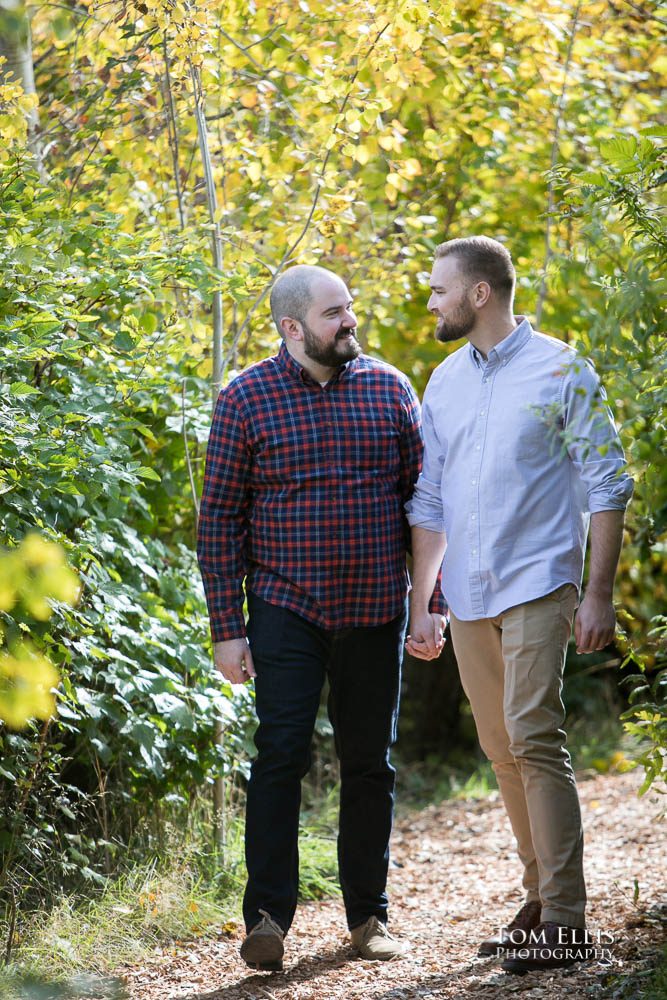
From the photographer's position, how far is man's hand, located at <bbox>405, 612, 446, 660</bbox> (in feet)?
11.4

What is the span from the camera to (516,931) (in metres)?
3.29

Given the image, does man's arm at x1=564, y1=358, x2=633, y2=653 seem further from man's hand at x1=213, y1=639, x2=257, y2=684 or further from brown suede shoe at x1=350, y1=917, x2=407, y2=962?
brown suede shoe at x1=350, y1=917, x2=407, y2=962

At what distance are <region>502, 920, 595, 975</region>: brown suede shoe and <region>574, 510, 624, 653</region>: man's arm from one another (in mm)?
743

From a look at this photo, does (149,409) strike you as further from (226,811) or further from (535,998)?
(535,998)

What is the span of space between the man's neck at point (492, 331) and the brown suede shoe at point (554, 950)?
5.20 ft

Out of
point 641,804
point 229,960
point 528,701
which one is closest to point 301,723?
point 528,701

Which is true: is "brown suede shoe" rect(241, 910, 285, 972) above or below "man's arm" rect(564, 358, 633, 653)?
below

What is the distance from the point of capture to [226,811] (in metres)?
4.37

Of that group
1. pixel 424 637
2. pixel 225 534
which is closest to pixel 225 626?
pixel 225 534

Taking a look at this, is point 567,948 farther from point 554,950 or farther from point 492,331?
point 492,331

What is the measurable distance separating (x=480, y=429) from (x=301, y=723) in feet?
3.21

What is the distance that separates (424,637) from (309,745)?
0.48m

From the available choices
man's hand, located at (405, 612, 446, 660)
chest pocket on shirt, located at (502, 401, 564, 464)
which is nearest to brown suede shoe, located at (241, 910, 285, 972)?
man's hand, located at (405, 612, 446, 660)

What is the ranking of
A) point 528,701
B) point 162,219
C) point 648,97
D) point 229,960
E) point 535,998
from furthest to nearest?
point 648,97
point 162,219
point 229,960
point 528,701
point 535,998
